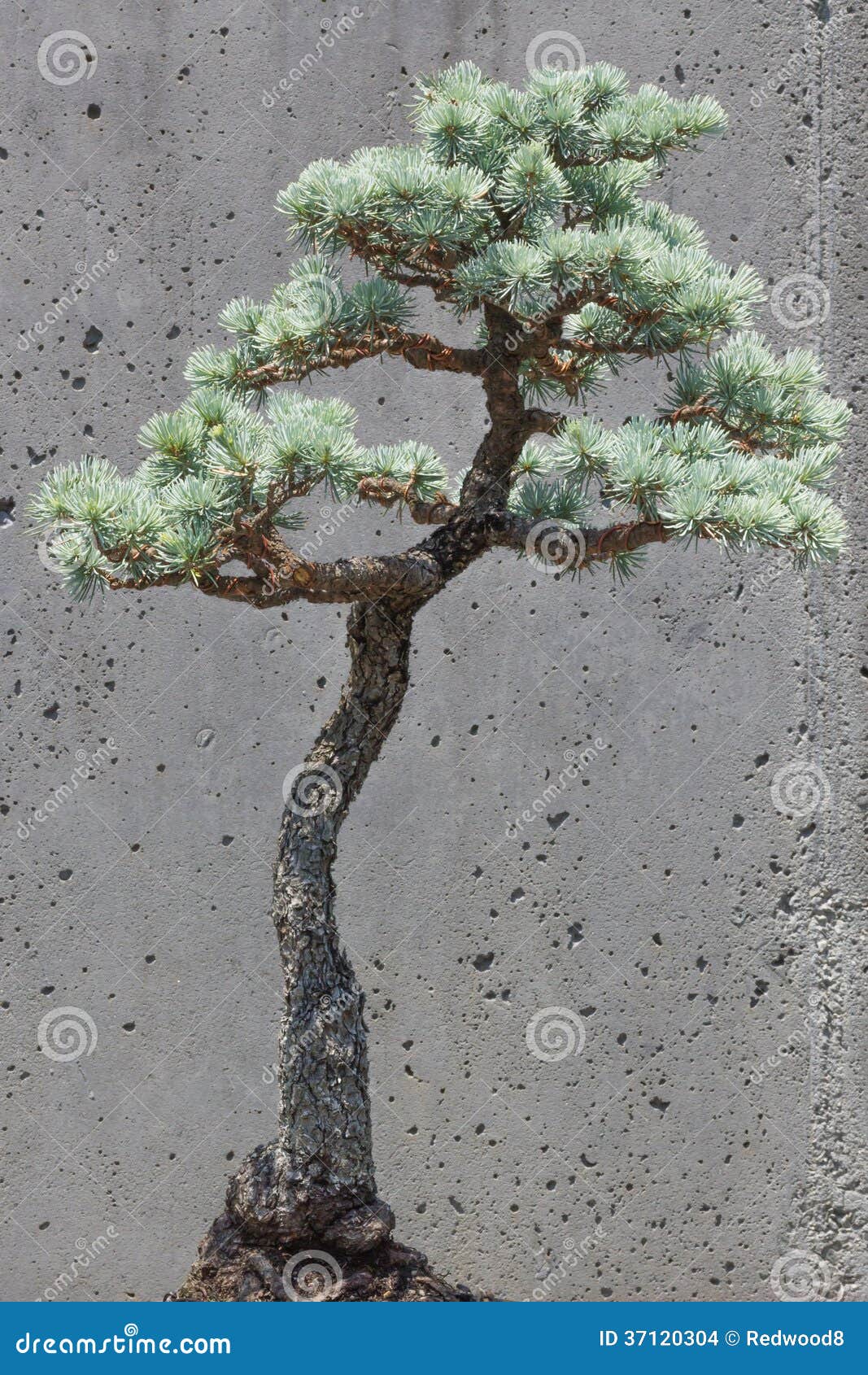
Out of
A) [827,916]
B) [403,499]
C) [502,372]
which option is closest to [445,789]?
[827,916]

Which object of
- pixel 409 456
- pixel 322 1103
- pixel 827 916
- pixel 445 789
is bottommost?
pixel 322 1103

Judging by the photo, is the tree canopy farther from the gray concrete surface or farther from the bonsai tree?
the gray concrete surface

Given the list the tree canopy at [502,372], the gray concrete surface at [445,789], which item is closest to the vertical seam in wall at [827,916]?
the gray concrete surface at [445,789]

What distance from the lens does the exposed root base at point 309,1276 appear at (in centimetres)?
126

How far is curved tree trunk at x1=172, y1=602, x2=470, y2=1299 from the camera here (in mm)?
1273

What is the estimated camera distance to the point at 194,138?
207cm

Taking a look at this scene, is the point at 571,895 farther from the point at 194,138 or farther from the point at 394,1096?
the point at 194,138

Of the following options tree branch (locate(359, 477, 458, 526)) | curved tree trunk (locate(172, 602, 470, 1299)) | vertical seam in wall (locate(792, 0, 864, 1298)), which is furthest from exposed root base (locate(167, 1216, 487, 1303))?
vertical seam in wall (locate(792, 0, 864, 1298))

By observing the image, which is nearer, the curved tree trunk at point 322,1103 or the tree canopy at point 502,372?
the tree canopy at point 502,372

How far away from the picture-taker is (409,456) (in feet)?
4.72

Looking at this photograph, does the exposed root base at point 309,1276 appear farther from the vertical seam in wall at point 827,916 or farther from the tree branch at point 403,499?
the vertical seam in wall at point 827,916

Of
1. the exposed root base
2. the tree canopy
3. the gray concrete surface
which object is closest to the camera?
the tree canopy

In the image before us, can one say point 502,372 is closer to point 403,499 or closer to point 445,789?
point 403,499

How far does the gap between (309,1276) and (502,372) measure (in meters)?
0.94
